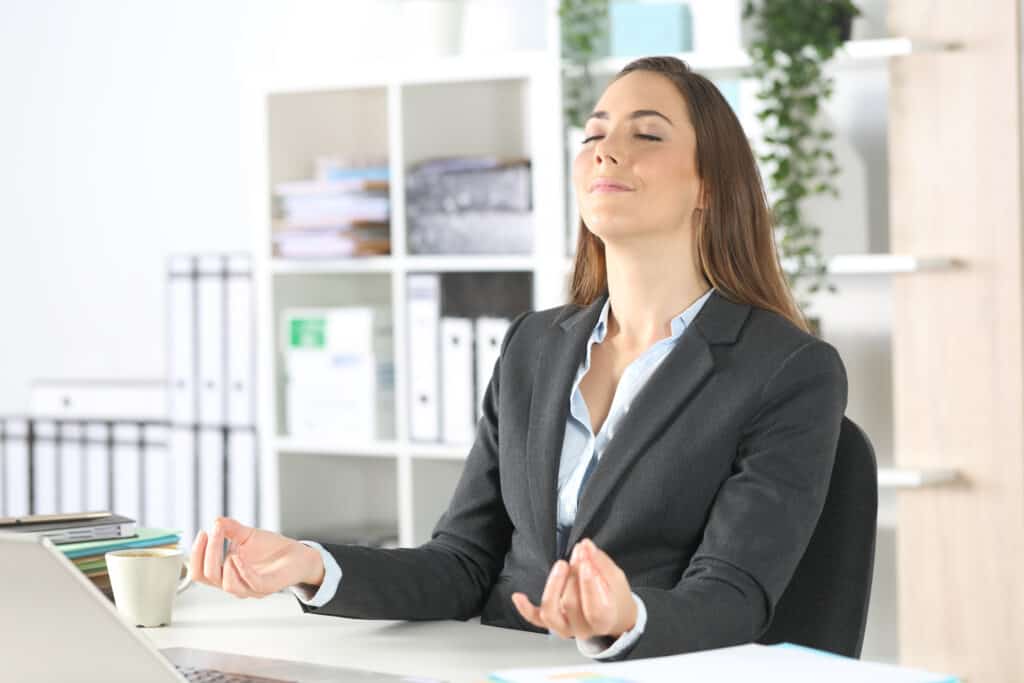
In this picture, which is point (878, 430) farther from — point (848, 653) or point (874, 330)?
point (848, 653)

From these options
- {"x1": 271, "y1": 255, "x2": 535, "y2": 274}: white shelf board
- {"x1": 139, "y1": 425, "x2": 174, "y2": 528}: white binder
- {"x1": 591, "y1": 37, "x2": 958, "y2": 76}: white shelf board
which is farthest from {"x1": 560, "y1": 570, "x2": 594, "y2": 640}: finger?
{"x1": 139, "y1": 425, "x2": 174, "y2": 528}: white binder

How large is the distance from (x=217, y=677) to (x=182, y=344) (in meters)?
2.33

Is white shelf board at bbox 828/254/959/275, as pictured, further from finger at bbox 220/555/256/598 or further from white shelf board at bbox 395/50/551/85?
finger at bbox 220/555/256/598

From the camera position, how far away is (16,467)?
162 inches

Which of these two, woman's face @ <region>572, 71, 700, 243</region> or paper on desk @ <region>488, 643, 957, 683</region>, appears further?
woman's face @ <region>572, 71, 700, 243</region>

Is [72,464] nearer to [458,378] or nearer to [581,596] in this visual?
[458,378]

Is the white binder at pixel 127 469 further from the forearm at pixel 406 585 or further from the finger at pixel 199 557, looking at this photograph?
the finger at pixel 199 557

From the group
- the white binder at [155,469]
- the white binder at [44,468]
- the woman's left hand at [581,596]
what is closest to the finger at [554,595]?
the woman's left hand at [581,596]

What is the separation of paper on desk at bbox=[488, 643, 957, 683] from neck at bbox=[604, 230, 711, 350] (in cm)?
66

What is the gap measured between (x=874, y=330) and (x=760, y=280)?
1.47 m

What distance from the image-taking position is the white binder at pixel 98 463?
4.01m

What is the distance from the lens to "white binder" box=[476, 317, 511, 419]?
3242 mm

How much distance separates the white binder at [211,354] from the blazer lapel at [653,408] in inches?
80.1

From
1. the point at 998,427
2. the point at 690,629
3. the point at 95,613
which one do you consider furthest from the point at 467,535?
the point at 998,427
